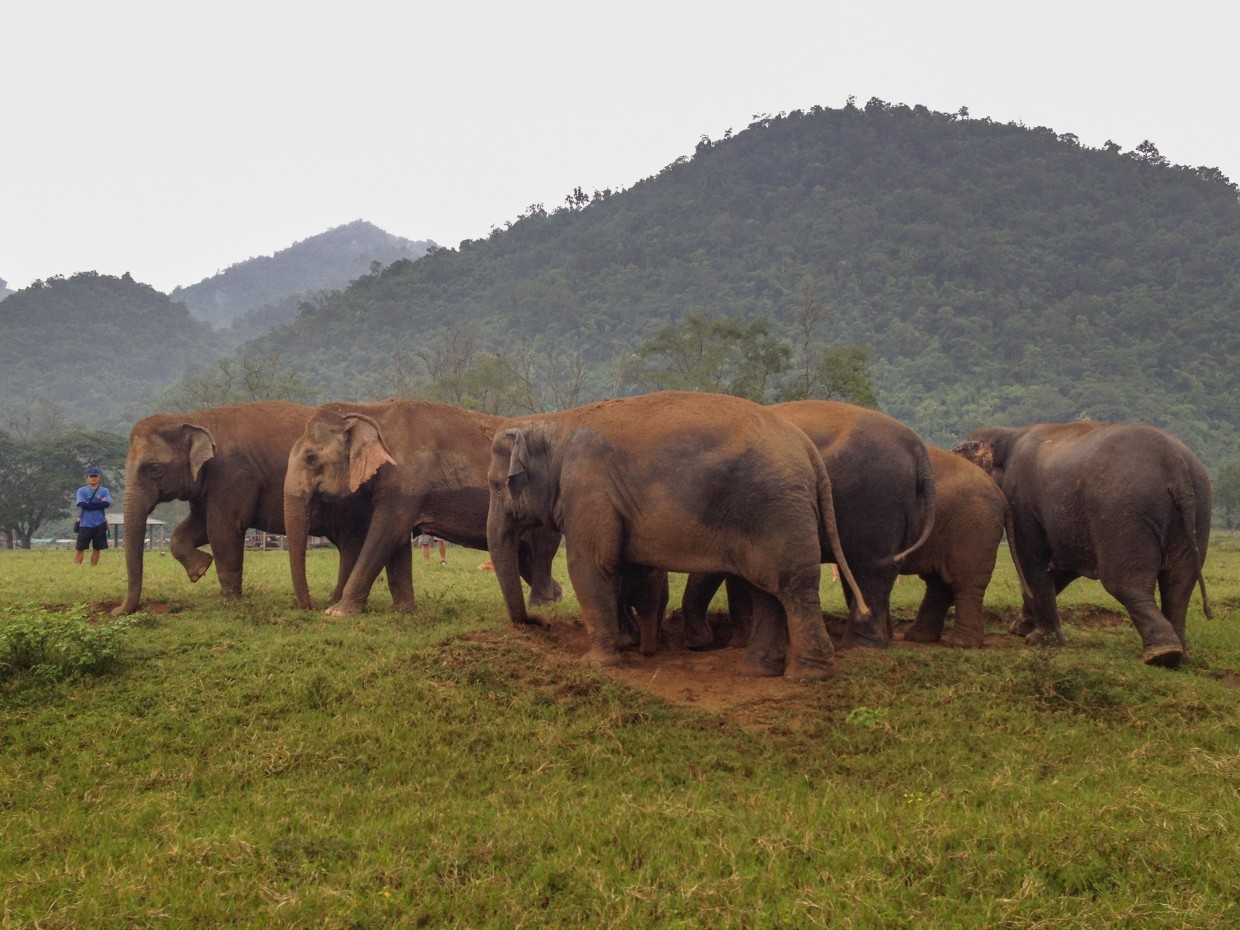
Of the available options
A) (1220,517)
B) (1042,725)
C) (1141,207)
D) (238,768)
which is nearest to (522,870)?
(238,768)

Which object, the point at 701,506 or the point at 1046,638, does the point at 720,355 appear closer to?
the point at 1046,638

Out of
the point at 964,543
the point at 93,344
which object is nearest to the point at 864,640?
the point at 964,543

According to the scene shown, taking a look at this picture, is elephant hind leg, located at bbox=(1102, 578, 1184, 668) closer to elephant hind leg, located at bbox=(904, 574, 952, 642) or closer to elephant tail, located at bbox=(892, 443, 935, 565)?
elephant tail, located at bbox=(892, 443, 935, 565)

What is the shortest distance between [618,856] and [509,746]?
1.53 meters

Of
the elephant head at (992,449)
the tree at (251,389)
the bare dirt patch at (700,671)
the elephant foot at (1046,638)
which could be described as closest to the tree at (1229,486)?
the tree at (251,389)

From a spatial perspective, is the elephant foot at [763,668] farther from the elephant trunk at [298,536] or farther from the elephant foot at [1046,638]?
the elephant trunk at [298,536]

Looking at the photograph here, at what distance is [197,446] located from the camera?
37.9ft

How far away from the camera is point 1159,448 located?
27.3 ft

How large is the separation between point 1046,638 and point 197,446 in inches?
348

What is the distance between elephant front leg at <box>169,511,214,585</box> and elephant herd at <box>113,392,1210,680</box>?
1.38ft

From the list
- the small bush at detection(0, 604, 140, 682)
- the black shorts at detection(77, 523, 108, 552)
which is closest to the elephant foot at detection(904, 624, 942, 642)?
the small bush at detection(0, 604, 140, 682)

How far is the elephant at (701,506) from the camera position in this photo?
740 centimetres

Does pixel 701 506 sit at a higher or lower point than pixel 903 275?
lower

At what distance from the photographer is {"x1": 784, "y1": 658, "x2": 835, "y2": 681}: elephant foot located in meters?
7.34
